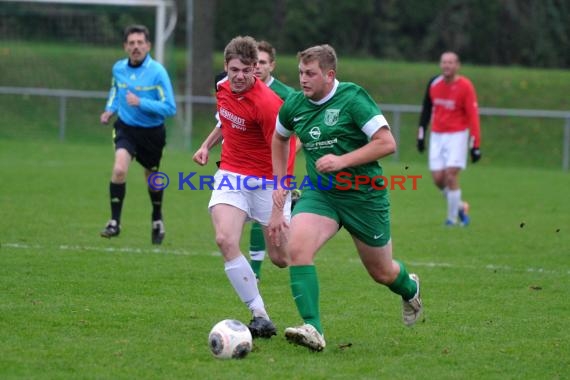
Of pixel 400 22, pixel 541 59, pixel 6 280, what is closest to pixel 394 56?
pixel 400 22

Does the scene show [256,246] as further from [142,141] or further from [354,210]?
[142,141]

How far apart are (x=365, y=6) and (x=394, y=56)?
7.31 ft

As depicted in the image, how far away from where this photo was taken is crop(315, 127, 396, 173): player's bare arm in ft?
19.6

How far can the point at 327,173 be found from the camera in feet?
20.7

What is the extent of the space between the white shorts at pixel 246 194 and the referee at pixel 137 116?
3762 millimetres

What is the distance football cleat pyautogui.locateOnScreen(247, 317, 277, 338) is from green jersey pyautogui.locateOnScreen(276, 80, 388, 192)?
92cm

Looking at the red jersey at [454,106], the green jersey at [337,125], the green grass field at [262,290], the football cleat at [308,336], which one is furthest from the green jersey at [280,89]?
the red jersey at [454,106]

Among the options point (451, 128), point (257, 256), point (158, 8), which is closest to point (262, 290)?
point (257, 256)

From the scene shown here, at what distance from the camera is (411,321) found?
681cm

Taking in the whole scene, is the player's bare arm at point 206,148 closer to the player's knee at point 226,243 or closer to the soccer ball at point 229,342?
the player's knee at point 226,243

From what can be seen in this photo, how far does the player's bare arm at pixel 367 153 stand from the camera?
5.97 metres

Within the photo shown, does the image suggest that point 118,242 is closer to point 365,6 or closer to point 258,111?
point 258,111

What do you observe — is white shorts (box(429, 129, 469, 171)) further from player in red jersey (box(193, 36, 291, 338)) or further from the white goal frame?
the white goal frame

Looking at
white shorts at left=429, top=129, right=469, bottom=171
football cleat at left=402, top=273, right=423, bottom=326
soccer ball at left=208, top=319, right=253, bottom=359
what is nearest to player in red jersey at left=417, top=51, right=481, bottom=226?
white shorts at left=429, top=129, right=469, bottom=171
